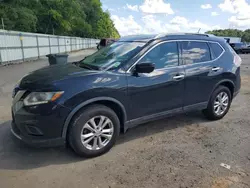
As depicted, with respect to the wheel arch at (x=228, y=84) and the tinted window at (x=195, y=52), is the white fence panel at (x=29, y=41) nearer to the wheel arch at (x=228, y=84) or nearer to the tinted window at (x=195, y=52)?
the tinted window at (x=195, y=52)

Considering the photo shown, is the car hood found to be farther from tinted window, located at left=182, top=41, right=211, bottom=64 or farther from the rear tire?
the rear tire

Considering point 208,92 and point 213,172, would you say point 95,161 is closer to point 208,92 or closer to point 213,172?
point 213,172

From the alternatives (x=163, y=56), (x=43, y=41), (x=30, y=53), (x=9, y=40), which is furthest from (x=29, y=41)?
(x=163, y=56)

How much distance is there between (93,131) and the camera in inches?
118

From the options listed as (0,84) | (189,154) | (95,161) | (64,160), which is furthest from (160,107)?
(0,84)

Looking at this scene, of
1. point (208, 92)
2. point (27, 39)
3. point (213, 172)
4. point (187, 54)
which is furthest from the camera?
point (27, 39)

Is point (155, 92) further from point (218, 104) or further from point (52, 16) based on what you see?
point (52, 16)

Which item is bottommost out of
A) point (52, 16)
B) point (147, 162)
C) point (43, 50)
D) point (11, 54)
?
point (147, 162)

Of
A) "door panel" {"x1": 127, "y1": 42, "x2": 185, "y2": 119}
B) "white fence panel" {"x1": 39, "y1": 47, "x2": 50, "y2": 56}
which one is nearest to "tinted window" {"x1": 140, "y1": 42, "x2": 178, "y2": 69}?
"door panel" {"x1": 127, "y1": 42, "x2": 185, "y2": 119}

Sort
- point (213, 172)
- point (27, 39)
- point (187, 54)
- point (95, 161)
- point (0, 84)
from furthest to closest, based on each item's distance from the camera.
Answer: point (27, 39), point (0, 84), point (187, 54), point (95, 161), point (213, 172)

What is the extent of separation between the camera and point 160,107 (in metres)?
3.62

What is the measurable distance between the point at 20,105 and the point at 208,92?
3382 mm

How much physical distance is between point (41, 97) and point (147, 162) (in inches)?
66.9

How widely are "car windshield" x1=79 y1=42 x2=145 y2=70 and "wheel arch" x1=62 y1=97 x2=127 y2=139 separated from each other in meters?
0.54
